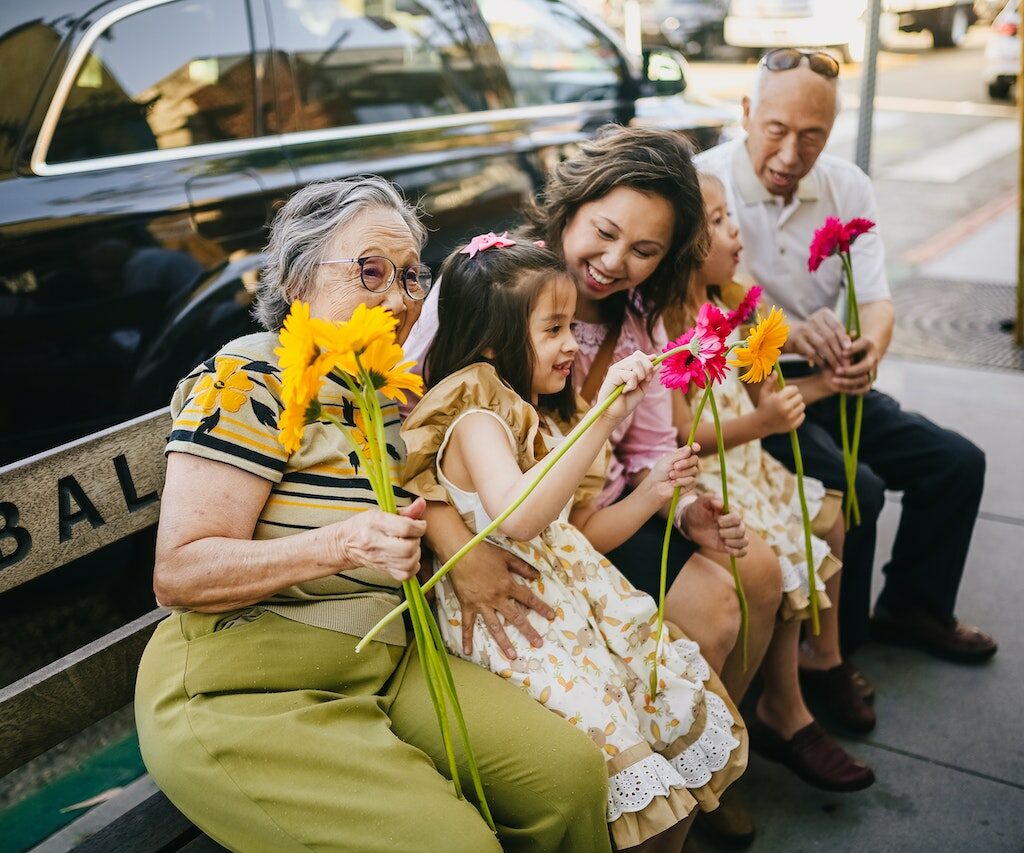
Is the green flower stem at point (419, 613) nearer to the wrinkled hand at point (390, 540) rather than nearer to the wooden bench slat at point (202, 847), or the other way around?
the wrinkled hand at point (390, 540)

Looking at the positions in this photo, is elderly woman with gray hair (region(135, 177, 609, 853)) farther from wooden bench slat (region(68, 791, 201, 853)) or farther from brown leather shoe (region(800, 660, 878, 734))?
brown leather shoe (region(800, 660, 878, 734))

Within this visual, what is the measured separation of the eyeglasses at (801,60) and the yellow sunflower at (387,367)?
1912 mm

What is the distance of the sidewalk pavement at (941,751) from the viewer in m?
2.53

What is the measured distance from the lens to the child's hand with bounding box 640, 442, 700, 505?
6.64 feet

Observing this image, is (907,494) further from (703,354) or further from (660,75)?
(660,75)

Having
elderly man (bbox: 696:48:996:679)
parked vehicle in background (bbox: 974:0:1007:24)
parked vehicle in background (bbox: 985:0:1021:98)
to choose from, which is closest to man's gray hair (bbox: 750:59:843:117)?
elderly man (bbox: 696:48:996:679)

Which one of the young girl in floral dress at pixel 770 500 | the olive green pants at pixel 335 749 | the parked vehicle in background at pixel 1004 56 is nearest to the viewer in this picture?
the olive green pants at pixel 335 749

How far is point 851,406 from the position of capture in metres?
3.15

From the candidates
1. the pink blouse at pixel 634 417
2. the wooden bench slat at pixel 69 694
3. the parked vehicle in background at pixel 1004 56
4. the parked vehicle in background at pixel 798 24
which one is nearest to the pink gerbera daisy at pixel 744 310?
the pink blouse at pixel 634 417

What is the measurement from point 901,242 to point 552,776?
6.74 metres

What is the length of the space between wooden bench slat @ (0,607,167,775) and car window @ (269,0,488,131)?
183cm

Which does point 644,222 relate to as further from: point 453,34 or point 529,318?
point 453,34

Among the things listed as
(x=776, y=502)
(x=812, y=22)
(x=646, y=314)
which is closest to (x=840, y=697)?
(x=776, y=502)

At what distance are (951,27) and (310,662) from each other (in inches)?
749
